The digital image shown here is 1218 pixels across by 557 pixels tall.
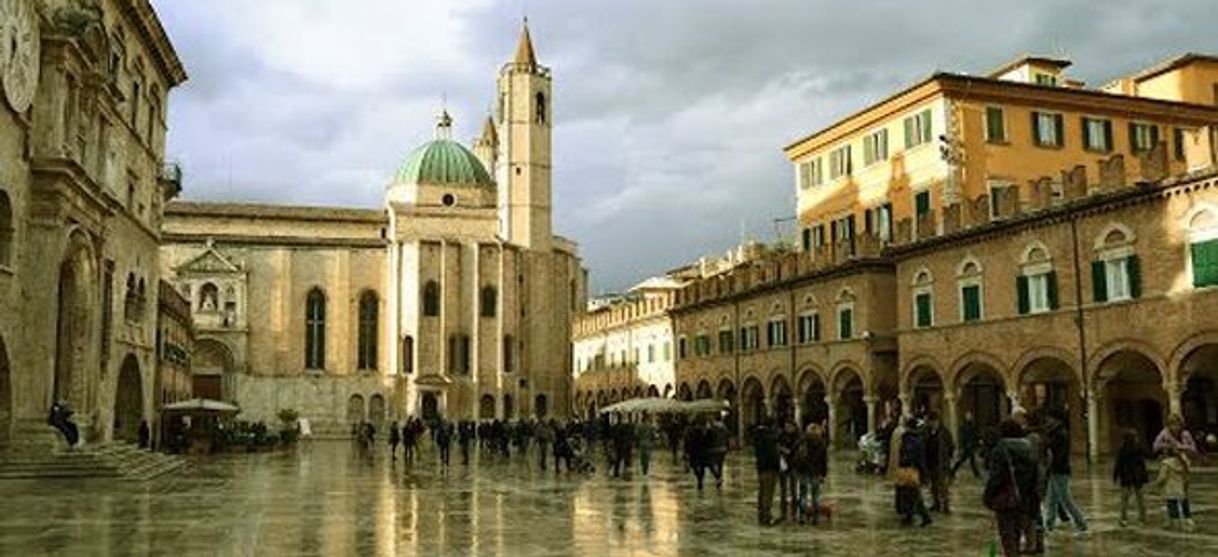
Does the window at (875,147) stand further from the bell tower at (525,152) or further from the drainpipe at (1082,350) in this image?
the bell tower at (525,152)

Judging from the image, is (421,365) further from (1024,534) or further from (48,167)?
(1024,534)

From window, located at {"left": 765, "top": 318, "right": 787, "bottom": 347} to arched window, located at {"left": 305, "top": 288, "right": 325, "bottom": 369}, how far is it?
33.7 metres

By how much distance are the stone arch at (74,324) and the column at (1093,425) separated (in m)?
23.8

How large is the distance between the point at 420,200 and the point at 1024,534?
206 feet

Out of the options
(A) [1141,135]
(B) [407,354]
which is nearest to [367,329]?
(B) [407,354]

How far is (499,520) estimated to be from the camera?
1559 cm

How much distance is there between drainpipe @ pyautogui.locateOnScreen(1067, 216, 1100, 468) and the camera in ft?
88.1

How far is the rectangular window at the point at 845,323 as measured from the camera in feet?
120

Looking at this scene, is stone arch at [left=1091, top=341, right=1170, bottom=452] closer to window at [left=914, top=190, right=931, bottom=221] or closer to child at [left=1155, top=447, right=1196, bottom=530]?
window at [left=914, top=190, right=931, bottom=221]

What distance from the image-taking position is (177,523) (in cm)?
1490

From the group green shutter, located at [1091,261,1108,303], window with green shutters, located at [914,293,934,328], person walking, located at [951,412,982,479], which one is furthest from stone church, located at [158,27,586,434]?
person walking, located at [951,412,982,479]

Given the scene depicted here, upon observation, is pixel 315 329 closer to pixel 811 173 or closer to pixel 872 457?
pixel 811 173

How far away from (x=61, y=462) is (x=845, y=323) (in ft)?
79.5

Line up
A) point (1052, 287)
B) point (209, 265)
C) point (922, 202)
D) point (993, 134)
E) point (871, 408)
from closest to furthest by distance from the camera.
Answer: point (1052, 287) < point (871, 408) < point (993, 134) < point (922, 202) < point (209, 265)
